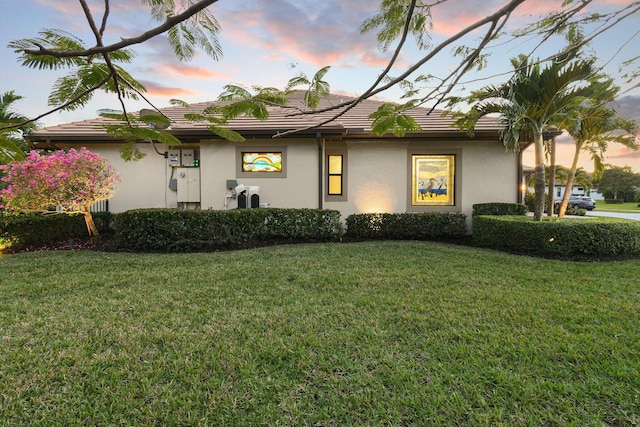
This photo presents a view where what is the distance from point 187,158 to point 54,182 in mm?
3631

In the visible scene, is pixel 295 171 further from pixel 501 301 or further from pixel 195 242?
pixel 501 301

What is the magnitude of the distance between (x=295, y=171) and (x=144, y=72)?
7254mm

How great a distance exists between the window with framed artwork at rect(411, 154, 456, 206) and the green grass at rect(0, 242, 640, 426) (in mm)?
5432

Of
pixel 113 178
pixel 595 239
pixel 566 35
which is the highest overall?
pixel 566 35

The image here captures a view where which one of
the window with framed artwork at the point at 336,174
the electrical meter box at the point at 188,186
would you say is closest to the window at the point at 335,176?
the window with framed artwork at the point at 336,174

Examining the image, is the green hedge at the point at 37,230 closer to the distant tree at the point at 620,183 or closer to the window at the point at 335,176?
the window at the point at 335,176

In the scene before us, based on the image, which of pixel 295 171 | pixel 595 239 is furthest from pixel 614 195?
pixel 295 171

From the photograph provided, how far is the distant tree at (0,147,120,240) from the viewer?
6699 millimetres

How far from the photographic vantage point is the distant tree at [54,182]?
6.70 meters

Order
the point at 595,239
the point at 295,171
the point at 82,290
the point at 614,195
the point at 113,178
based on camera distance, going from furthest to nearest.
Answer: the point at 614,195, the point at 295,171, the point at 113,178, the point at 595,239, the point at 82,290

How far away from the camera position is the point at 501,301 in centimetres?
383

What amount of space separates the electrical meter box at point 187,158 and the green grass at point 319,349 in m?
5.34

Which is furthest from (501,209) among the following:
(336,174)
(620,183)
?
(620,183)

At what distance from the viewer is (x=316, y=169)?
9.47m
